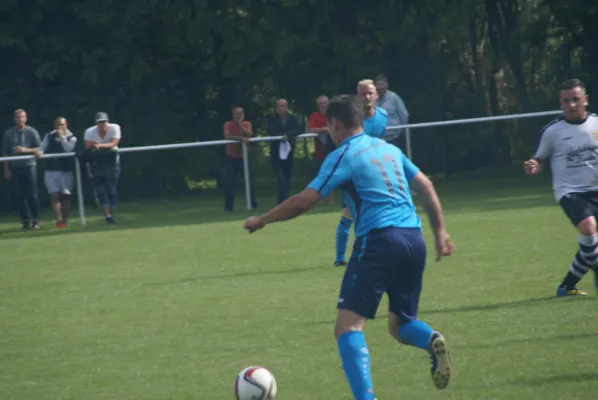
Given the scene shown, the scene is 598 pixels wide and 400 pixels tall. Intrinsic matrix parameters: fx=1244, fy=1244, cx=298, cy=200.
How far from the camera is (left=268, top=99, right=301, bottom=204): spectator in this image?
22.7 meters

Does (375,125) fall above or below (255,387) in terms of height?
above

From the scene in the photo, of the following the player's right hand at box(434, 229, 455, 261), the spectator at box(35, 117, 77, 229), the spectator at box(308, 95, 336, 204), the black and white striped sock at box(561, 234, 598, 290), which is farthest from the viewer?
the spectator at box(308, 95, 336, 204)

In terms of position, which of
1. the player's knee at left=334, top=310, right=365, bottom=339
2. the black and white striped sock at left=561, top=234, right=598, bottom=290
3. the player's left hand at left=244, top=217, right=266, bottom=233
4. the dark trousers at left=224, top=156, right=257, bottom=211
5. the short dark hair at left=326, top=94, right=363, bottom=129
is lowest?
the dark trousers at left=224, top=156, right=257, bottom=211

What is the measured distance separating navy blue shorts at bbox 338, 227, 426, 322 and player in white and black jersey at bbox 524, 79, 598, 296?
3682mm

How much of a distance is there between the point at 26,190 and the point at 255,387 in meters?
15.0

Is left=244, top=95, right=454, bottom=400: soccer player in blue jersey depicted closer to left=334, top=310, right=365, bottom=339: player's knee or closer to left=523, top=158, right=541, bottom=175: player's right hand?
left=334, top=310, right=365, bottom=339: player's knee

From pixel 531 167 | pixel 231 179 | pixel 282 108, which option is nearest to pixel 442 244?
pixel 531 167

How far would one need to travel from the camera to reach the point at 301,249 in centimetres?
1598

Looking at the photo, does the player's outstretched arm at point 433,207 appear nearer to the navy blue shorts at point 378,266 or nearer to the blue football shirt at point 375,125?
the navy blue shorts at point 378,266

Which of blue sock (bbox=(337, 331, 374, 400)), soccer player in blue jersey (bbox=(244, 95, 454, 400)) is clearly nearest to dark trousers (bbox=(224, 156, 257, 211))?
soccer player in blue jersey (bbox=(244, 95, 454, 400))

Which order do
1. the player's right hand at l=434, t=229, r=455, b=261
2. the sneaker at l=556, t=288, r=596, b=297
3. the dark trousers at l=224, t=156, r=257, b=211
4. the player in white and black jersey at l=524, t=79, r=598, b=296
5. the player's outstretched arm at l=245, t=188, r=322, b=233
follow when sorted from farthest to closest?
the dark trousers at l=224, t=156, r=257, b=211 < the sneaker at l=556, t=288, r=596, b=297 < the player in white and black jersey at l=524, t=79, r=598, b=296 < the player's right hand at l=434, t=229, r=455, b=261 < the player's outstretched arm at l=245, t=188, r=322, b=233

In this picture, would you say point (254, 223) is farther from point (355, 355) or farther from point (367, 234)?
point (355, 355)

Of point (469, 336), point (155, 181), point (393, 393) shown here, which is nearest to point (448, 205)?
point (155, 181)

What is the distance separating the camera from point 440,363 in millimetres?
7113
